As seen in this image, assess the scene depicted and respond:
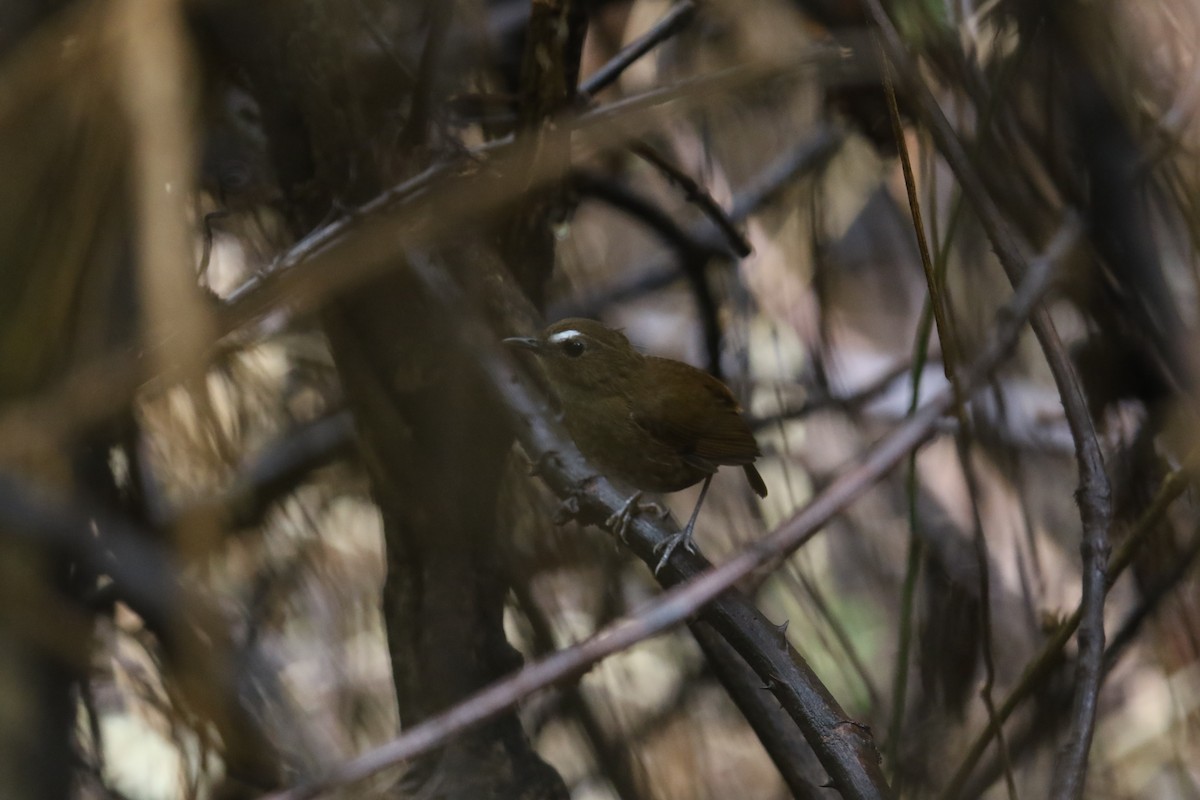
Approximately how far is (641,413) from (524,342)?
1.34 ft

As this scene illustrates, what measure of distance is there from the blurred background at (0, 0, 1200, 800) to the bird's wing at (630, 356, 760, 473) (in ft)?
0.97

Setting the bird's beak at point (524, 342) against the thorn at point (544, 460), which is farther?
the bird's beak at point (524, 342)

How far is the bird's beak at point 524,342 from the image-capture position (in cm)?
231

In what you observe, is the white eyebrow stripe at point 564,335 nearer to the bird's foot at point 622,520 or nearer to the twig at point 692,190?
the twig at point 692,190

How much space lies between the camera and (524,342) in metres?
2.35

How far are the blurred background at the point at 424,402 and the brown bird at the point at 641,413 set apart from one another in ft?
0.59

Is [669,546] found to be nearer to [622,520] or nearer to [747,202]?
[622,520]

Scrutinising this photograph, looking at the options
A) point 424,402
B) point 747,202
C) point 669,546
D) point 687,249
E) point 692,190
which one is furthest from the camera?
point 747,202

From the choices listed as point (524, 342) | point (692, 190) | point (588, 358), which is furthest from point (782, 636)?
point (692, 190)

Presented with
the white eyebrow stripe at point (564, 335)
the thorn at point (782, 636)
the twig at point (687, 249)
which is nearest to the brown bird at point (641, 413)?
the white eyebrow stripe at point (564, 335)

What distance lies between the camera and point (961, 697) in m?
2.14

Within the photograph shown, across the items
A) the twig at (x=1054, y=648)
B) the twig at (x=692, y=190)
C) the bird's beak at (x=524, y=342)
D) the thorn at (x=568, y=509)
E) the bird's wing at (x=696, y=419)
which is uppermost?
the twig at (x=692, y=190)

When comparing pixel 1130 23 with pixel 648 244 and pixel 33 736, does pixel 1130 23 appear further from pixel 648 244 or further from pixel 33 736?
pixel 33 736

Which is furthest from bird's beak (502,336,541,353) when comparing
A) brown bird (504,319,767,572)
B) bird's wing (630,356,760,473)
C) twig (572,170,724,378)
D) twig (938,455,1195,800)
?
twig (938,455,1195,800)
